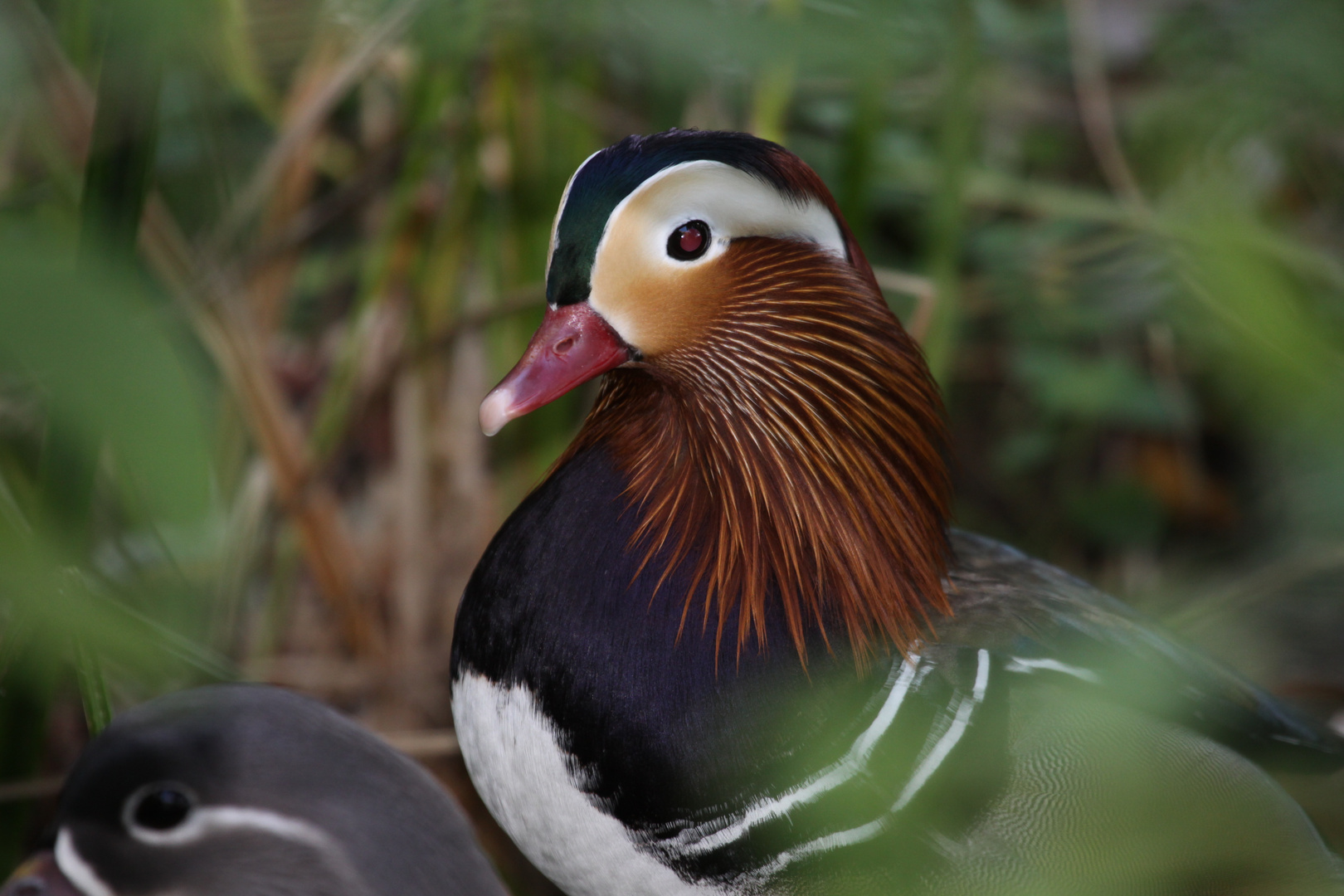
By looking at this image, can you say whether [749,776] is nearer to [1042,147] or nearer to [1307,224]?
[1307,224]

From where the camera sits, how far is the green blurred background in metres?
0.44

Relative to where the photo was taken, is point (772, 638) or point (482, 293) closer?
point (772, 638)

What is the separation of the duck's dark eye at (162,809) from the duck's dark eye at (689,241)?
19.1 inches

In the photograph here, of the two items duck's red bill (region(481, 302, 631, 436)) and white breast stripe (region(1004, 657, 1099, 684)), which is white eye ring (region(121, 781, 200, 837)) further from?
white breast stripe (region(1004, 657, 1099, 684))

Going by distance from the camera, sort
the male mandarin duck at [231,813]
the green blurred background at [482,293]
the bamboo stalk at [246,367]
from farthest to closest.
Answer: the bamboo stalk at [246,367] < the male mandarin duck at [231,813] < the green blurred background at [482,293]

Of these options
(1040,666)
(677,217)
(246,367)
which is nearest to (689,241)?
(677,217)

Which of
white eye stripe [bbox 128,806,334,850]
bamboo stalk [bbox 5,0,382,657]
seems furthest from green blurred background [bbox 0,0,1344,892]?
white eye stripe [bbox 128,806,334,850]

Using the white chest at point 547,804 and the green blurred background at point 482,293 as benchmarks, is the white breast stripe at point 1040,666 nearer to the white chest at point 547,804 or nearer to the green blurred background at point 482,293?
the green blurred background at point 482,293

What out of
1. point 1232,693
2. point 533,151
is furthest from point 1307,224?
point 533,151

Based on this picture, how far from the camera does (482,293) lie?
1782 mm

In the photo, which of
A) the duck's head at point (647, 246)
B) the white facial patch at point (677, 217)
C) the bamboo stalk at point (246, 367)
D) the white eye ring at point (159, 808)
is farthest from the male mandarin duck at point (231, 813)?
the bamboo stalk at point (246, 367)

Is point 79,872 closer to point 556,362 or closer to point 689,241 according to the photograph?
point 556,362

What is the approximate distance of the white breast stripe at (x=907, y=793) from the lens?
2.95ft

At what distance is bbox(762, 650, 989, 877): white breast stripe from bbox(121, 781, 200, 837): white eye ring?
1.32 feet
